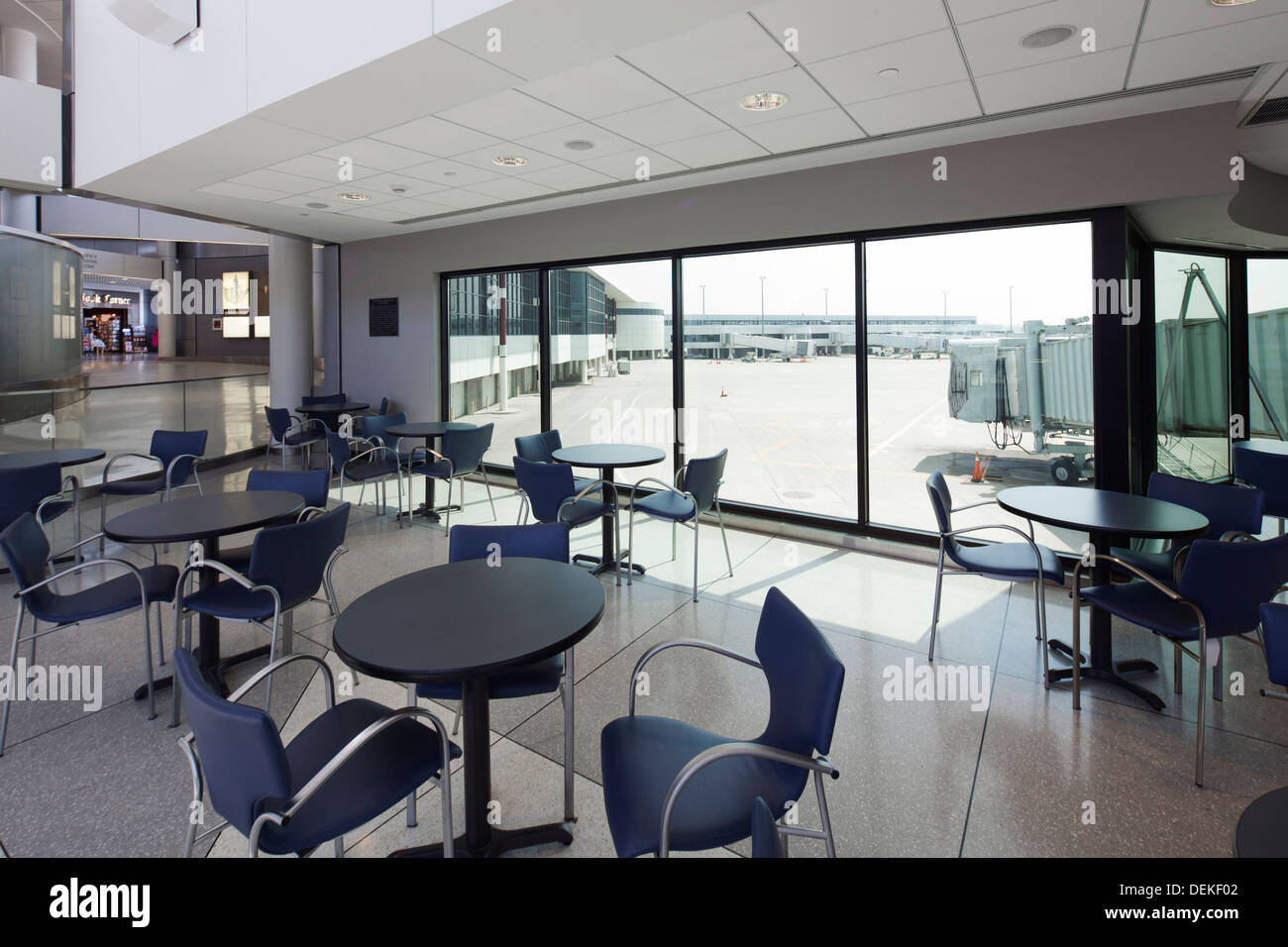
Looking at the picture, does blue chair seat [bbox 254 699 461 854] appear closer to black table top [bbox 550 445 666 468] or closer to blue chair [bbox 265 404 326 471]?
black table top [bbox 550 445 666 468]

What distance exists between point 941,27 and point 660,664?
10.6 ft

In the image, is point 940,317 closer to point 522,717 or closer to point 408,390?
point 522,717

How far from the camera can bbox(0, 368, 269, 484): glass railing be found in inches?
207

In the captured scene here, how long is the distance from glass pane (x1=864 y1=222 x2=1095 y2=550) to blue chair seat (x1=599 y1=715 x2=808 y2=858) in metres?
3.86

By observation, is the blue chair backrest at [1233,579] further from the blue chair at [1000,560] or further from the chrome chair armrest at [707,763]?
the chrome chair armrest at [707,763]

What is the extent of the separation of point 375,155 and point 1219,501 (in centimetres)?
572

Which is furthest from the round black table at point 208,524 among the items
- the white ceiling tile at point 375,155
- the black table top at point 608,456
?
the white ceiling tile at point 375,155

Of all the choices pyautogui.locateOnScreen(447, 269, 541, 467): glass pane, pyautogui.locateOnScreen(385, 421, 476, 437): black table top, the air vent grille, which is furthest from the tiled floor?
pyautogui.locateOnScreen(447, 269, 541, 467): glass pane

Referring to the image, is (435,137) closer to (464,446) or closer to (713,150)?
(713,150)

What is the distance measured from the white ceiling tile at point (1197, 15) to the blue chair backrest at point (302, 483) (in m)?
4.64

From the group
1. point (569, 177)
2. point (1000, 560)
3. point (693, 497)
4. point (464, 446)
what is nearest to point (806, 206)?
point (569, 177)

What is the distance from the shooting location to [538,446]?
208 inches
